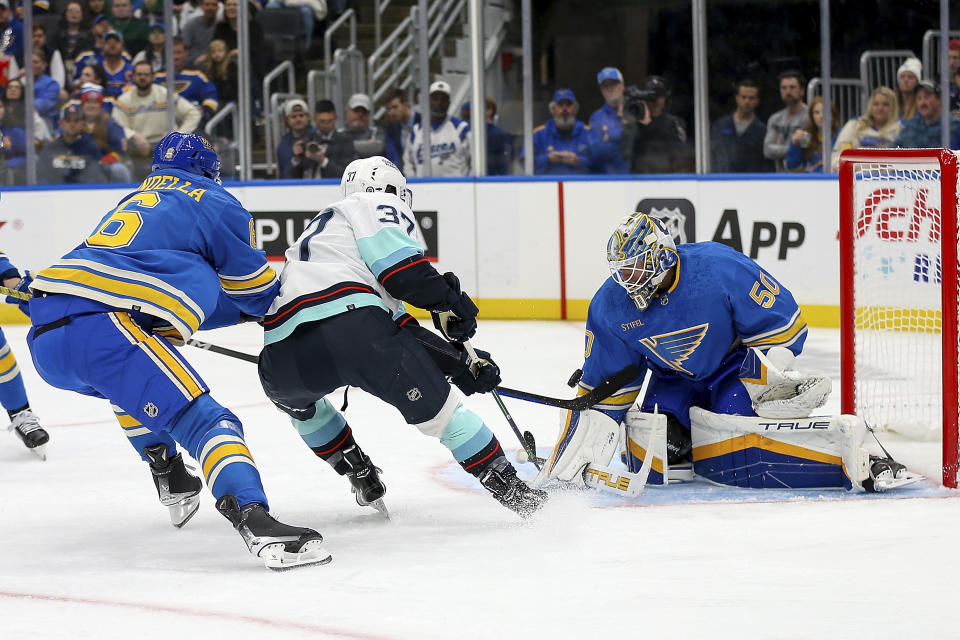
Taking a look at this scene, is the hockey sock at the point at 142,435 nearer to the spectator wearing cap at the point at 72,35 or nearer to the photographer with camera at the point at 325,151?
the photographer with camera at the point at 325,151

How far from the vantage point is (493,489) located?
10.4 feet

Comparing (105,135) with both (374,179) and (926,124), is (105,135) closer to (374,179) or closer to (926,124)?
(926,124)

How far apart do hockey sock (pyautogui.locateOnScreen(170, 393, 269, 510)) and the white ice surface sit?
18 cm

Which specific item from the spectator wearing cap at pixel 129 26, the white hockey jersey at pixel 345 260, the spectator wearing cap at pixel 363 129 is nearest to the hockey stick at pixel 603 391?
the white hockey jersey at pixel 345 260

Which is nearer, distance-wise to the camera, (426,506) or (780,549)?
(780,549)

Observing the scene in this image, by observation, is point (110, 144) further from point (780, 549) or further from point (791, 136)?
point (780, 549)

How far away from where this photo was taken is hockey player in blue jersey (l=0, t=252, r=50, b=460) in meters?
4.29

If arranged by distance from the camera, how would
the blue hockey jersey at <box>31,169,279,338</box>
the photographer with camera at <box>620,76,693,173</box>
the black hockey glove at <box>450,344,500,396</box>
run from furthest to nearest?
the photographer with camera at <box>620,76,693,173</box>
the black hockey glove at <box>450,344,500,396</box>
the blue hockey jersey at <box>31,169,279,338</box>

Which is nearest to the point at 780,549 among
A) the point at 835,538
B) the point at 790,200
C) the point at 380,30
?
the point at 835,538

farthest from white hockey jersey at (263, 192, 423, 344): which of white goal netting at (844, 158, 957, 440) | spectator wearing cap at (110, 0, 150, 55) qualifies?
spectator wearing cap at (110, 0, 150, 55)

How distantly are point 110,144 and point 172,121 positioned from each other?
16.6 inches

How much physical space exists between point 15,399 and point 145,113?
13.4 ft

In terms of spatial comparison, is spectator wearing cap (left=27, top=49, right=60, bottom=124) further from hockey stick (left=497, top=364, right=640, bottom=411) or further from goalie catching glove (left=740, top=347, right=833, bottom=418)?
goalie catching glove (left=740, top=347, right=833, bottom=418)

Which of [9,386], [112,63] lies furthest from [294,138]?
[9,386]
